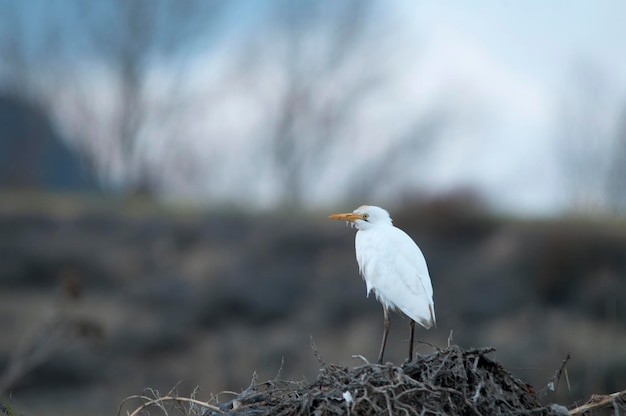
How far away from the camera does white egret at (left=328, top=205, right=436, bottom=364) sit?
17.5 ft

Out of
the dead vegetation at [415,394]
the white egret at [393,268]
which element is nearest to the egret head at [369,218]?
the white egret at [393,268]

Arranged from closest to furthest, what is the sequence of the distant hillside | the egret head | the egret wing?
the egret wing < the egret head < the distant hillside

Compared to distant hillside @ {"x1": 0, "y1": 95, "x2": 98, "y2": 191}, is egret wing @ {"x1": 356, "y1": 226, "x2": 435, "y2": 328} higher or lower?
higher

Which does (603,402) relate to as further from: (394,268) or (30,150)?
(30,150)

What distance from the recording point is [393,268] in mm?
5504

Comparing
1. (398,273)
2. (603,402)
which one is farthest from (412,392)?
(398,273)

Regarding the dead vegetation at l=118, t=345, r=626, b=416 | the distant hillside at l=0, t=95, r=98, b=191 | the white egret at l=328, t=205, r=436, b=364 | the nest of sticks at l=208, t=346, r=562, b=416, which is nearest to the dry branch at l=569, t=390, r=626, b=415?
the dead vegetation at l=118, t=345, r=626, b=416

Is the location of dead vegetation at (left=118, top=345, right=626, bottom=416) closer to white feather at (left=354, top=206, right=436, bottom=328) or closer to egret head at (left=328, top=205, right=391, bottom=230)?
white feather at (left=354, top=206, right=436, bottom=328)

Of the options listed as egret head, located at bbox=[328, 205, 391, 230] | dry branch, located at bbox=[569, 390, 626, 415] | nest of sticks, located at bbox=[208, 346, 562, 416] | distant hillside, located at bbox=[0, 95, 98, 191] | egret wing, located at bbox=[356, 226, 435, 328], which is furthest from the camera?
distant hillside, located at bbox=[0, 95, 98, 191]

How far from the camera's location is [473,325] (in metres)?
18.1

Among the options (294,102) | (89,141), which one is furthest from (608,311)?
(89,141)

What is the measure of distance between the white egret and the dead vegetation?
92 cm

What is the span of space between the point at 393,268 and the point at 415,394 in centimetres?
149

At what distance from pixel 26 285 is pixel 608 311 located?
473 inches
